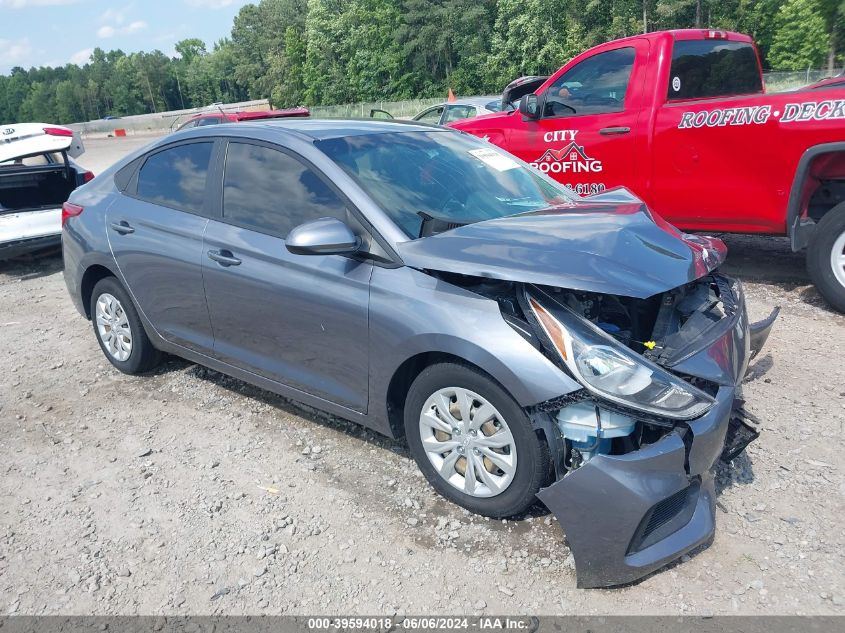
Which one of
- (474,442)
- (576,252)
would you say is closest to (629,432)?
(474,442)

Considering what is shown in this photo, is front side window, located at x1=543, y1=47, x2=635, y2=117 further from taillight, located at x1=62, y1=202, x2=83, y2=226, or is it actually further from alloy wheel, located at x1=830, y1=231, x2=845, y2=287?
taillight, located at x1=62, y1=202, x2=83, y2=226

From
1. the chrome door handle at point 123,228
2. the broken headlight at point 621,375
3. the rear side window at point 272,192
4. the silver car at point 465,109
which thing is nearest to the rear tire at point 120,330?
the chrome door handle at point 123,228

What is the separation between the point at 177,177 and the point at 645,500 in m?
3.39

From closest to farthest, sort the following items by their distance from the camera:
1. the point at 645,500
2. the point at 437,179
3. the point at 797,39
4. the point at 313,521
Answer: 1. the point at 645,500
2. the point at 313,521
3. the point at 437,179
4. the point at 797,39

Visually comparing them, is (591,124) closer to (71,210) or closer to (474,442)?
(474,442)

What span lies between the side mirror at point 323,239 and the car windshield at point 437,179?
0.92 ft

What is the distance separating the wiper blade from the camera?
10.8ft

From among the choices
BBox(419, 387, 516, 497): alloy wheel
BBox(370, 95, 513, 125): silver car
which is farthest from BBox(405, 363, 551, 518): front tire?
BBox(370, 95, 513, 125): silver car

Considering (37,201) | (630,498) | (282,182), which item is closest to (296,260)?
(282,182)

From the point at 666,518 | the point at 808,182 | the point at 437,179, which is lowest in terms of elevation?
the point at 666,518

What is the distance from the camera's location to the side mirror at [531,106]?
6.61m

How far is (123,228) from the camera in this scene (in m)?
4.55

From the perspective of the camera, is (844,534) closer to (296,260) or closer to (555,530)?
(555,530)

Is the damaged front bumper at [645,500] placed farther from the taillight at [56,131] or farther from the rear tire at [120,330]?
the taillight at [56,131]
